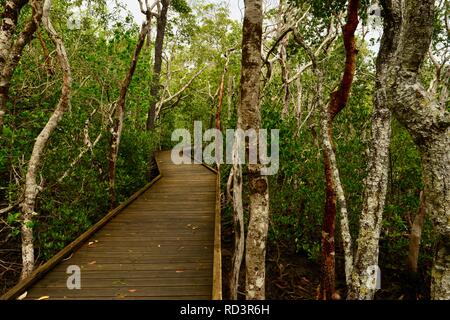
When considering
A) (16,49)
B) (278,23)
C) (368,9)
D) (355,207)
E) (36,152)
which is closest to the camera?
(16,49)

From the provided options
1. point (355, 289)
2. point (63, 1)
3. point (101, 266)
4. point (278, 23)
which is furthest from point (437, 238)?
point (63, 1)

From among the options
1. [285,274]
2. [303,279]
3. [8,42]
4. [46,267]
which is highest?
[8,42]

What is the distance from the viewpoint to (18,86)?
6.60 meters

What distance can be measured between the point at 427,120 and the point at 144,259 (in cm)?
416

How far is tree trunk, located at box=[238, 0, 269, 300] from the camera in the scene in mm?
4137

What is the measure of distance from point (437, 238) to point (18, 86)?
25.7 feet

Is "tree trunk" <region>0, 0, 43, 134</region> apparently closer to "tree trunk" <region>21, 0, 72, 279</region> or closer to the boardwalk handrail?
"tree trunk" <region>21, 0, 72, 279</region>

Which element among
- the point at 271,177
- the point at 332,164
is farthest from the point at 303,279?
the point at 332,164

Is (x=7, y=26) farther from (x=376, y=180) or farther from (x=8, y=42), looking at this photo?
(x=376, y=180)

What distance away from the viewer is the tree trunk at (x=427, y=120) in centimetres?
260

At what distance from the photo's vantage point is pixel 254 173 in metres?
4.14

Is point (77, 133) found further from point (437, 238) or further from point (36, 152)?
point (437, 238)

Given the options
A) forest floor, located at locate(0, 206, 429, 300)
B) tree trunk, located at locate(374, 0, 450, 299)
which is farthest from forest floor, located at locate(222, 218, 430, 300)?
tree trunk, located at locate(374, 0, 450, 299)

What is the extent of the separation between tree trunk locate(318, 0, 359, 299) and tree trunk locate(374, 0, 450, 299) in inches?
84.3
